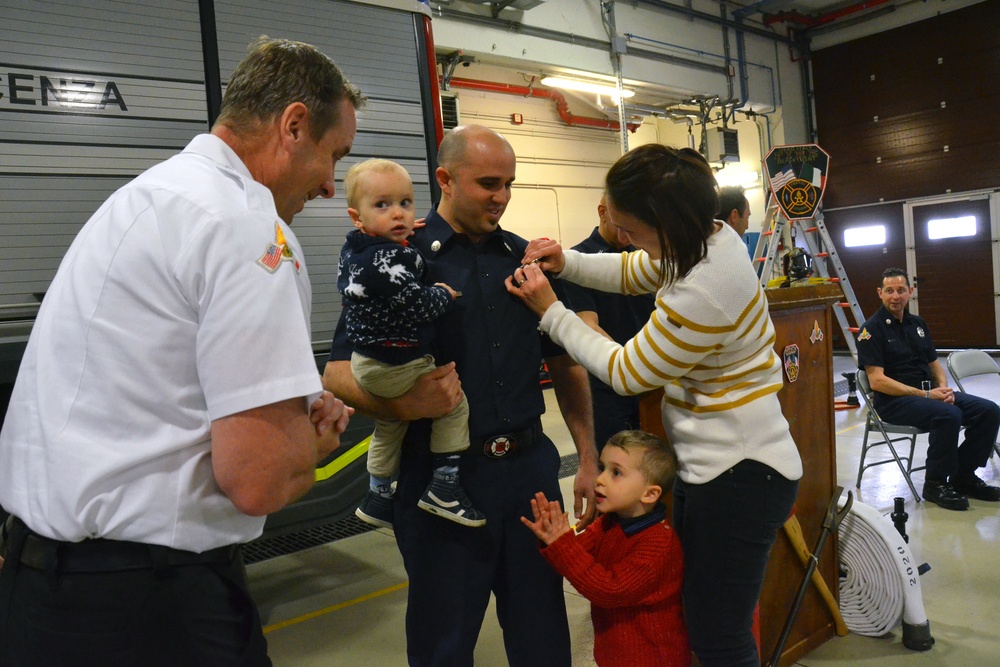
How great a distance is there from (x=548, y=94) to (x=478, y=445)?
35.2 feet

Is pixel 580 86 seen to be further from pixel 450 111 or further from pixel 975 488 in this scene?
pixel 975 488

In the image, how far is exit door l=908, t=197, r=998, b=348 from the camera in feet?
39.1

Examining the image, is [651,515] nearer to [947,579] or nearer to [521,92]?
[947,579]

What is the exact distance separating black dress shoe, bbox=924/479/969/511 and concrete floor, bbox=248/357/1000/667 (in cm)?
6

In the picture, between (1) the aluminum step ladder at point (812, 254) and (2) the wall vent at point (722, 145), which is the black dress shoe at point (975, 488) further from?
(2) the wall vent at point (722, 145)

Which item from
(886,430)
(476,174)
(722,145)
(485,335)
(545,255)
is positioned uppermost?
(722,145)

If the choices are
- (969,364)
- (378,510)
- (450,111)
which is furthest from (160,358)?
(969,364)

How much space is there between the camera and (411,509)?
1.93m

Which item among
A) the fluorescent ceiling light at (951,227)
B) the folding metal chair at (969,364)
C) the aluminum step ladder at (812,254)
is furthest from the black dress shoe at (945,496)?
the fluorescent ceiling light at (951,227)

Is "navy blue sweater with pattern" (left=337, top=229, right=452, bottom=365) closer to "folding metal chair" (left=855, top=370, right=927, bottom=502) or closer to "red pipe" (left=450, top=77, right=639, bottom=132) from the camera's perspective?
"folding metal chair" (left=855, top=370, right=927, bottom=502)

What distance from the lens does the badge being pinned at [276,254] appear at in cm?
104

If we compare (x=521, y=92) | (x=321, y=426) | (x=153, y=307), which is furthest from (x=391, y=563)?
(x=521, y=92)

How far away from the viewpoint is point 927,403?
4840 millimetres

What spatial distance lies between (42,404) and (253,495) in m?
0.35
